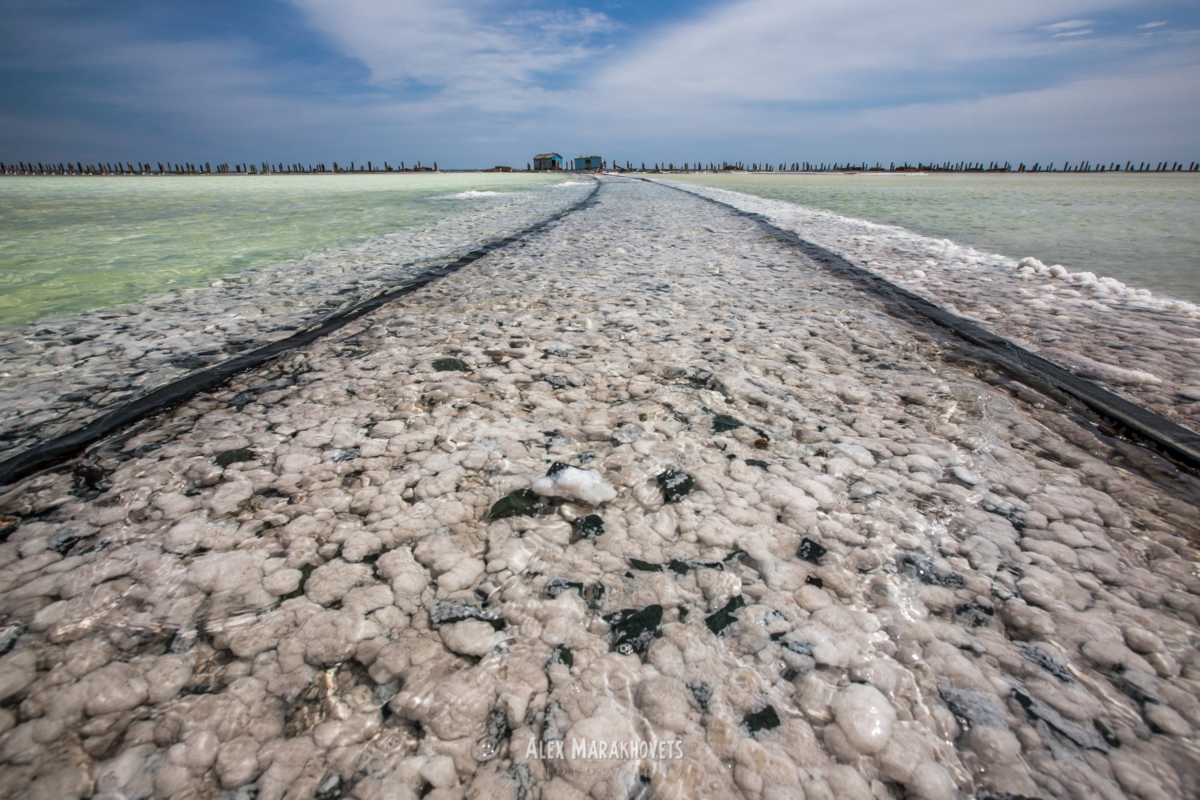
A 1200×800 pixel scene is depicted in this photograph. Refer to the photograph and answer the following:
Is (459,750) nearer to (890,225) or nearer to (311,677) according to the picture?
(311,677)

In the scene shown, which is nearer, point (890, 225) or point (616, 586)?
point (616, 586)

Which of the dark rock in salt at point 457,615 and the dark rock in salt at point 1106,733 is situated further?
the dark rock in salt at point 457,615

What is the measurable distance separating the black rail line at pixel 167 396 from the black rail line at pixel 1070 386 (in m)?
3.71

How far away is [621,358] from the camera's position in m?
2.59

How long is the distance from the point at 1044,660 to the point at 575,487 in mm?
1151

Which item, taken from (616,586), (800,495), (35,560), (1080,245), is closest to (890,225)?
(1080,245)

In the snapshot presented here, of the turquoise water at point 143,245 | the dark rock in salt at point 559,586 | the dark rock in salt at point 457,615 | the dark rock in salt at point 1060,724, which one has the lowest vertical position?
the dark rock in salt at point 1060,724

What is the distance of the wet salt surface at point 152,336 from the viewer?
2.10 metres

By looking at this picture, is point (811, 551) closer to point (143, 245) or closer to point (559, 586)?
point (559, 586)

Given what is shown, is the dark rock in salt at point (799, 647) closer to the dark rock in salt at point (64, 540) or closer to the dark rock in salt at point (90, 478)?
the dark rock in salt at point (64, 540)

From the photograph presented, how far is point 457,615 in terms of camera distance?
115 cm

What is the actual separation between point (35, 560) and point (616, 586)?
57.9 inches

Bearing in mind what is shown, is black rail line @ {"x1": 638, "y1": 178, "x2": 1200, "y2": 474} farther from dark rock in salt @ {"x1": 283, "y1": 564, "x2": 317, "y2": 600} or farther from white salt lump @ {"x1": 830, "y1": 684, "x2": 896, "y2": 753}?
dark rock in salt @ {"x1": 283, "y1": 564, "x2": 317, "y2": 600}

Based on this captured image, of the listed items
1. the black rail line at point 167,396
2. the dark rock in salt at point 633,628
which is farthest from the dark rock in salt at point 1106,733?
the black rail line at point 167,396
